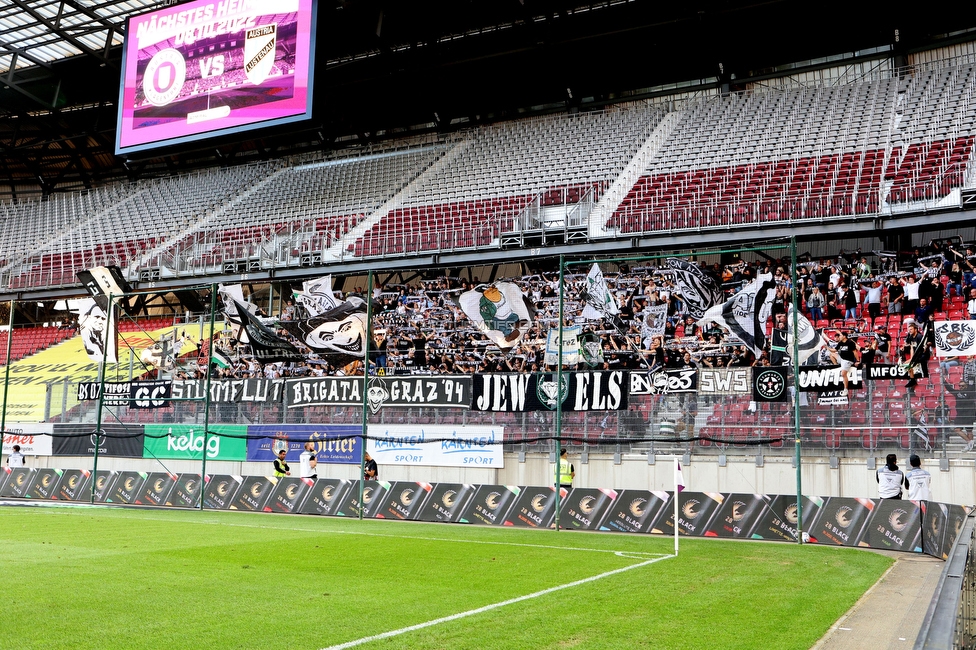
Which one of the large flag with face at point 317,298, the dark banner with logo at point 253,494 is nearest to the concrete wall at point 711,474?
the dark banner with logo at point 253,494

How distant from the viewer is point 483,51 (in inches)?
1448

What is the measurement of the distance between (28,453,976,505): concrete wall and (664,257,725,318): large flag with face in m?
3.87

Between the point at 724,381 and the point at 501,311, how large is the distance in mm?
5071

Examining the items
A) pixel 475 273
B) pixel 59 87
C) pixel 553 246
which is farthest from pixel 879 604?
pixel 59 87

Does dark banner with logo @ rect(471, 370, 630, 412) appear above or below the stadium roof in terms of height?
below

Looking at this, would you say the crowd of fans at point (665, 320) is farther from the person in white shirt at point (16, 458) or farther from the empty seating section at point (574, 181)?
the person in white shirt at point (16, 458)

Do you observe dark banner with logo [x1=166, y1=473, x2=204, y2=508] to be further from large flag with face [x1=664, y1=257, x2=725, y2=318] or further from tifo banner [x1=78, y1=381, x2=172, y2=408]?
large flag with face [x1=664, y1=257, x2=725, y2=318]

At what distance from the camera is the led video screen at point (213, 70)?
32.9m

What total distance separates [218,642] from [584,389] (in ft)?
41.1

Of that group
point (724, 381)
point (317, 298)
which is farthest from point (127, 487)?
point (724, 381)

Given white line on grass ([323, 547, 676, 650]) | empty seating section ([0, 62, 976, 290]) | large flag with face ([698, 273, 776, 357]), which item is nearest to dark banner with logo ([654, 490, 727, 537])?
large flag with face ([698, 273, 776, 357])

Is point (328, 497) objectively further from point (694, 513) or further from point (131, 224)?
point (131, 224)

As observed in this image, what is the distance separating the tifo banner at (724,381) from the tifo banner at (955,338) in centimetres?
497

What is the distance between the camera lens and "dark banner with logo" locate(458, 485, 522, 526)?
18875 millimetres
